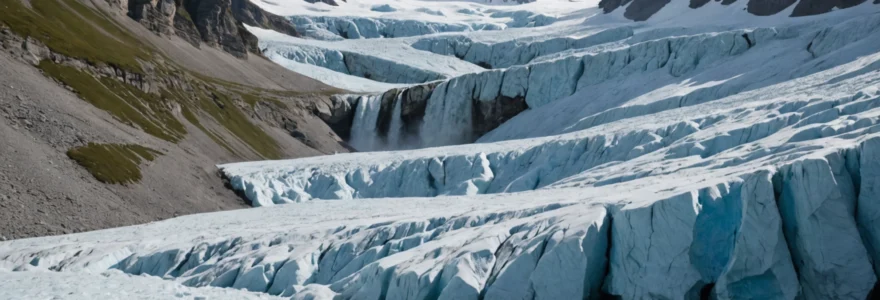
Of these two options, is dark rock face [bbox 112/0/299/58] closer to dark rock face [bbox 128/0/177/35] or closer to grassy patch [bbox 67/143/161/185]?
dark rock face [bbox 128/0/177/35]

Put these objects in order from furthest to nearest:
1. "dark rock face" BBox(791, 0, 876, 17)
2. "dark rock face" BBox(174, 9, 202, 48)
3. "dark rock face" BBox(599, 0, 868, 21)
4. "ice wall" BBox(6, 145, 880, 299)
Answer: "dark rock face" BBox(174, 9, 202, 48) < "dark rock face" BBox(599, 0, 868, 21) < "dark rock face" BBox(791, 0, 876, 17) < "ice wall" BBox(6, 145, 880, 299)

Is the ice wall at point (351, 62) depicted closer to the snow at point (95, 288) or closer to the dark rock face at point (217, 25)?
the dark rock face at point (217, 25)

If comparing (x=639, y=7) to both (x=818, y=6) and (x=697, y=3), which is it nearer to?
(x=697, y=3)

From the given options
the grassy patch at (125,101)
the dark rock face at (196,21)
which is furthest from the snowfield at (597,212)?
the dark rock face at (196,21)

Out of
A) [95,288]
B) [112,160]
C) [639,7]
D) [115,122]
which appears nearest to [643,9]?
[639,7]

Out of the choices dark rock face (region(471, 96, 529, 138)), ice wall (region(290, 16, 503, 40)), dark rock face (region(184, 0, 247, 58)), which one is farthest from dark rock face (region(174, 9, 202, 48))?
ice wall (region(290, 16, 503, 40))

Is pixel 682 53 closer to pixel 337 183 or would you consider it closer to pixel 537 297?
pixel 337 183
